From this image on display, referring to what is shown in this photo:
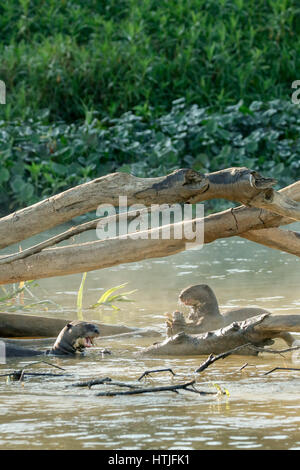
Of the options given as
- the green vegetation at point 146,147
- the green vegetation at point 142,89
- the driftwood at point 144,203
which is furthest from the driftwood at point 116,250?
the green vegetation at point 146,147

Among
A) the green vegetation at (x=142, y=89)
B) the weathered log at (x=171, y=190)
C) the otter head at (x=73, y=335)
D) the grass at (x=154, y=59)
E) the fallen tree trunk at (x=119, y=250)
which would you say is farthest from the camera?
the grass at (x=154, y=59)

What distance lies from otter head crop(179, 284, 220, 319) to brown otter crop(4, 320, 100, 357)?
1.88ft

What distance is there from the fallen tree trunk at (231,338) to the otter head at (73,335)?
298 mm

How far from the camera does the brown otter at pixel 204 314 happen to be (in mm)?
5578

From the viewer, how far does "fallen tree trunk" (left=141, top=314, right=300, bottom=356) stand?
5031 mm

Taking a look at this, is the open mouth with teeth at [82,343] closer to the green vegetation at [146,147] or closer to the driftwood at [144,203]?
the driftwood at [144,203]

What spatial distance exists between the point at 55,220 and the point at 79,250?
370 mm

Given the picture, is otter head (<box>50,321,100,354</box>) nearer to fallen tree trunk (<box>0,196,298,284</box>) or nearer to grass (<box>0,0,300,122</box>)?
fallen tree trunk (<box>0,196,298,284</box>)

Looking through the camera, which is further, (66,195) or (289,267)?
(289,267)
